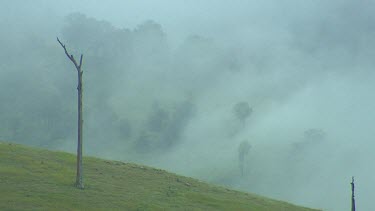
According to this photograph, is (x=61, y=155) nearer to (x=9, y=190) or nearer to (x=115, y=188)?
(x=115, y=188)

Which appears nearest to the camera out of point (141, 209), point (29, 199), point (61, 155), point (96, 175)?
point (29, 199)

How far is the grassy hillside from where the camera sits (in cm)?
4953

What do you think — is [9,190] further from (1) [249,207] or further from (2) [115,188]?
(1) [249,207]

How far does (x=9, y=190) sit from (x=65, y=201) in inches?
220

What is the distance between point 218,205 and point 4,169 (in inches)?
982

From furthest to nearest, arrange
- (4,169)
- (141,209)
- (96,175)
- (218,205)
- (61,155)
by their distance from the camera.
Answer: (61,155), (96,175), (218,205), (4,169), (141,209)

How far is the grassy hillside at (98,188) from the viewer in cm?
4953

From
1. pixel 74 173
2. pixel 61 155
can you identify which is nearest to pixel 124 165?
pixel 61 155

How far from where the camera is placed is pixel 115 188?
60.9 metres

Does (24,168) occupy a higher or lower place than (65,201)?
higher

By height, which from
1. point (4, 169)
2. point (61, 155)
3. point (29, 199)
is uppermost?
point (61, 155)

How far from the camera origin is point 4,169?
195 feet

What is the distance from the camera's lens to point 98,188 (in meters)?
58.8

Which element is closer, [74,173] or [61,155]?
[74,173]
